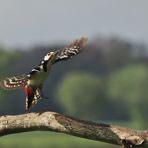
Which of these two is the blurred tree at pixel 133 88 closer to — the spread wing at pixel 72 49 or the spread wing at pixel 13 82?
the spread wing at pixel 72 49

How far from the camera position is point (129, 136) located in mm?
6410

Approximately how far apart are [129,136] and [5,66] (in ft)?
322

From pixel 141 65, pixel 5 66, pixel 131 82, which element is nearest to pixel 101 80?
pixel 141 65

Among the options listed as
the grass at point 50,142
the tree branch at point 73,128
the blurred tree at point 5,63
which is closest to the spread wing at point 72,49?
the tree branch at point 73,128

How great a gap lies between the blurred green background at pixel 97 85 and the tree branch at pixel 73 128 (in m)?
81.9

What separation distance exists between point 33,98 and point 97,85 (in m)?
112

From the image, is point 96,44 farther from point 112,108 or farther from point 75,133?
point 75,133

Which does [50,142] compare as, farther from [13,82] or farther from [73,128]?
[73,128]

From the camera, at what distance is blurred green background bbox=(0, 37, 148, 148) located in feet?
350

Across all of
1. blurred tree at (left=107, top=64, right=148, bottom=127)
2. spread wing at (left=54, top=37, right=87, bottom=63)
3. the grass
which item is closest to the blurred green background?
blurred tree at (left=107, top=64, right=148, bottom=127)

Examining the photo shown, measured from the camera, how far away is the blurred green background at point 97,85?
107m

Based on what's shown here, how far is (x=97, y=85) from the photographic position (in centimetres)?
11962

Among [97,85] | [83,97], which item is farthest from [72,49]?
[97,85]

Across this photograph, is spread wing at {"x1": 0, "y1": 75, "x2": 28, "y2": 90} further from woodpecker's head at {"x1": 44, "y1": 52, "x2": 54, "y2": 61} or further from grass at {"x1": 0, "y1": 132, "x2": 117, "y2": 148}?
grass at {"x1": 0, "y1": 132, "x2": 117, "y2": 148}
